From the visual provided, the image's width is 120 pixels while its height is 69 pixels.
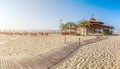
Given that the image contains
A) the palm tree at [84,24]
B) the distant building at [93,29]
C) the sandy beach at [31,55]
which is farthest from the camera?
the distant building at [93,29]

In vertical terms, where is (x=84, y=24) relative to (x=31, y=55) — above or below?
above

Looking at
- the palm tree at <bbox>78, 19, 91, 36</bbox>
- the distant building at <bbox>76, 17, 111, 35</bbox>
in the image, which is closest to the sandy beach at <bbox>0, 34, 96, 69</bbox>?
the palm tree at <bbox>78, 19, 91, 36</bbox>

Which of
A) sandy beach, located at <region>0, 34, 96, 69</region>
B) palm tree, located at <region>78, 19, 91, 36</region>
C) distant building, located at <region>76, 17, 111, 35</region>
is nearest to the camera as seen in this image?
sandy beach, located at <region>0, 34, 96, 69</region>

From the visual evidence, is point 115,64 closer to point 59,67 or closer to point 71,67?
point 71,67

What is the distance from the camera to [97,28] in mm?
34312

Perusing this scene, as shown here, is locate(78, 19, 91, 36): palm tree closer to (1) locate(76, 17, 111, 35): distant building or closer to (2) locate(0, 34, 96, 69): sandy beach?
(1) locate(76, 17, 111, 35): distant building

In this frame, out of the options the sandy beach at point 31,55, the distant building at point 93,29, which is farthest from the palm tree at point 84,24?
the sandy beach at point 31,55

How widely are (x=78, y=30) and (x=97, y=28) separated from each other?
430 centimetres

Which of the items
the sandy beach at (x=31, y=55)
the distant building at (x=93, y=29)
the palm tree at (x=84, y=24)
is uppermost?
the palm tree at (x=84, y=24)

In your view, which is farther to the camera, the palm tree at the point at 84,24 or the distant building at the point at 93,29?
the distant building at the point at 93,29

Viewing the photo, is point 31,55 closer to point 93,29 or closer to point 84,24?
point 84,24

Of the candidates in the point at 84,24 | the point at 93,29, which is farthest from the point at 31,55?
the point at 93,29

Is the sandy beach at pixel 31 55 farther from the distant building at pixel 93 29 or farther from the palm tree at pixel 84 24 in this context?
the distant building at pixel 93 29

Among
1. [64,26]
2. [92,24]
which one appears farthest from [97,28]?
[64,26]
